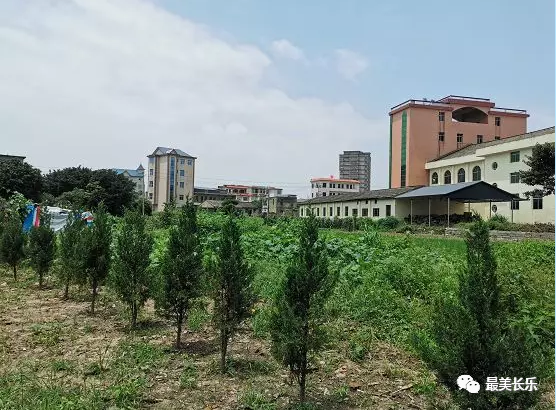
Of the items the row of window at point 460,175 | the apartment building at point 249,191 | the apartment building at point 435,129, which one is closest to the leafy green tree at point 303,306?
the row of window at point 460,175

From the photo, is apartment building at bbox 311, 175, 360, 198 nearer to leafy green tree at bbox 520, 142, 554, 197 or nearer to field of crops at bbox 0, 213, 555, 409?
leafy green tree at bbox 520, 142, 554, 197

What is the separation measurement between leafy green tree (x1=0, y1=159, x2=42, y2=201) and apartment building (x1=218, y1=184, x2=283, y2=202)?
47343 millimetres

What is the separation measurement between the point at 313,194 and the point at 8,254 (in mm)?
79462

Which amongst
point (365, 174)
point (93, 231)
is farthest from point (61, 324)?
point (365, 174)

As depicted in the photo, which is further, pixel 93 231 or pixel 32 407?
pixel 93 231

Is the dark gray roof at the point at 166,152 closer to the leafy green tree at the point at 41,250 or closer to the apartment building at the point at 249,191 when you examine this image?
the apartment building at the point at 249,191

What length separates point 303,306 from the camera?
3.32 meters

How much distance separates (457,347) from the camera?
8.62 ft

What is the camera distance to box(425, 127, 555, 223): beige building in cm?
2989

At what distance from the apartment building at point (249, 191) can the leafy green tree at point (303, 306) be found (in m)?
84.0

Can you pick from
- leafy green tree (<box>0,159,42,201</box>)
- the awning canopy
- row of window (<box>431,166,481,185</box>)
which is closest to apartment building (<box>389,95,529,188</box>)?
row of window (<box>431,166,481,185</box>)

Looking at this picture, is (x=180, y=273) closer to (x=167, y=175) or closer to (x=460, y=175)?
(x=460, y=175)

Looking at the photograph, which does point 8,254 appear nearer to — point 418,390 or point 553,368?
point 418,390

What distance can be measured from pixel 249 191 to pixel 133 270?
90090 mm
